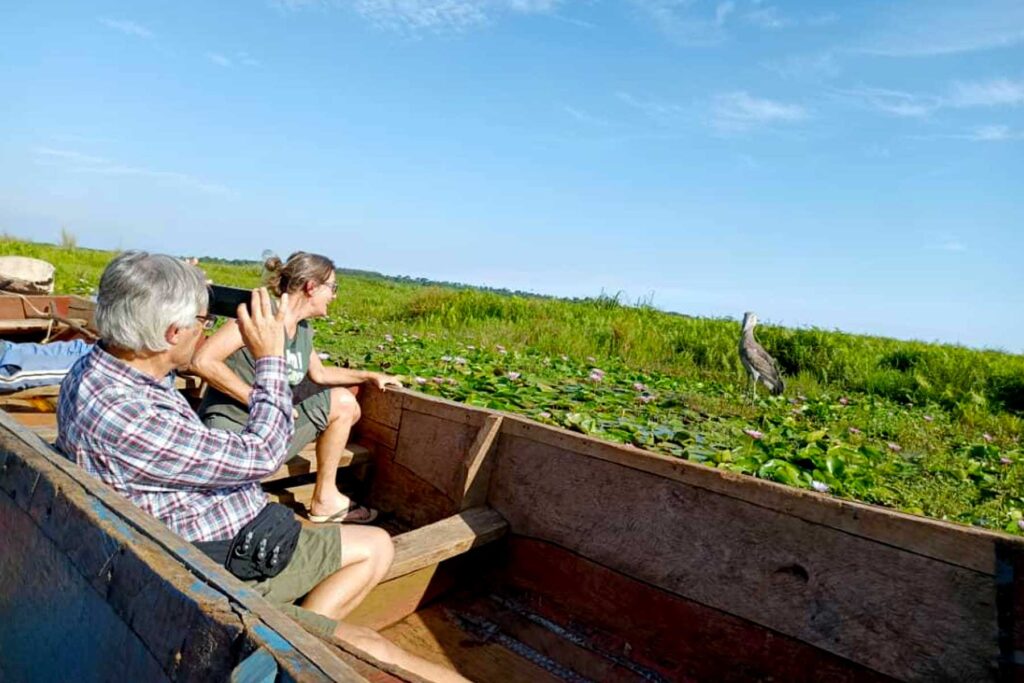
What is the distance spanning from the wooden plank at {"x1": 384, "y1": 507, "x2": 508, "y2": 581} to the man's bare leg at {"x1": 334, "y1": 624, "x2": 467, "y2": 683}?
0.46 metres

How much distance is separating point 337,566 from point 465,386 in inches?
124

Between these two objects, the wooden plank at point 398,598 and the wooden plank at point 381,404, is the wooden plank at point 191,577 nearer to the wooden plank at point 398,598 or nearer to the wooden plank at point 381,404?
the wooden plank at point 398,598

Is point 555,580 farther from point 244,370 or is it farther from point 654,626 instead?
point 244,370

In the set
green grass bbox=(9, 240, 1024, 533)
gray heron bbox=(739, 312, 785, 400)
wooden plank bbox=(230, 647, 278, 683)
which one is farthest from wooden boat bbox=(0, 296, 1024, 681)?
gray heron bbox=(739, 312, 785, 400)

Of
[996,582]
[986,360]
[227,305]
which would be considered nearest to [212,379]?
[227,305]

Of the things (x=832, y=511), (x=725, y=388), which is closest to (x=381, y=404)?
(x=832, y=511)

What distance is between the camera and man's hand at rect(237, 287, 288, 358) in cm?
185

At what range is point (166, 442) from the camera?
64.3 inches

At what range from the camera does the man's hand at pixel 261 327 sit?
185cm

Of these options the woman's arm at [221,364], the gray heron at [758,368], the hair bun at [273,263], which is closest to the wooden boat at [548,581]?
the woman's arm at [221,364]

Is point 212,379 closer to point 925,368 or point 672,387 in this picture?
point 672,387

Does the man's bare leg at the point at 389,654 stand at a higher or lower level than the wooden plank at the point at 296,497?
higher

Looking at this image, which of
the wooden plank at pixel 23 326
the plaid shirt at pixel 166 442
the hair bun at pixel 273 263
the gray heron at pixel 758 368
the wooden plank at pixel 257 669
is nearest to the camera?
the wooden plank at pixel 257 669

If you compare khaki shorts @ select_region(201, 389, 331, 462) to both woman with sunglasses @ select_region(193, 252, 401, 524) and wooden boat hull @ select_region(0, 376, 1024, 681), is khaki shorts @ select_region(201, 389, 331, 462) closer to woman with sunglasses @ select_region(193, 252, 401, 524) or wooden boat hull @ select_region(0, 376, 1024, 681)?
woman with sunglasses @ select_region(193, 252, 401, 524)
